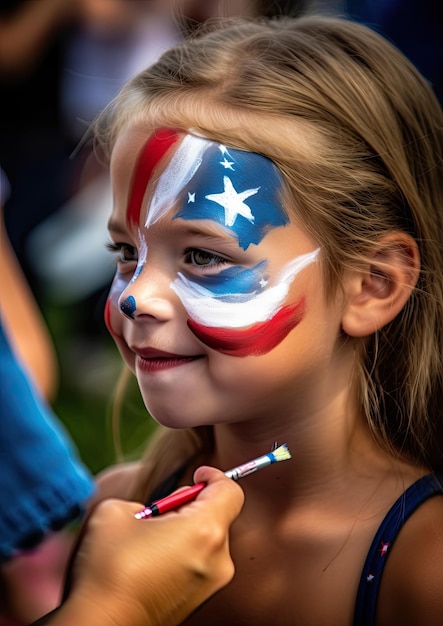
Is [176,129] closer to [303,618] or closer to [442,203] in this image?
[442,203]

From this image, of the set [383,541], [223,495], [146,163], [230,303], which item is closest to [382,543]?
[383,541]

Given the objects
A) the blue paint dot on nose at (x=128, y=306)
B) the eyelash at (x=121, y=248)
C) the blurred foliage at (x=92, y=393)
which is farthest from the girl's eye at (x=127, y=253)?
the blurred foliage at (x=92, y=393)

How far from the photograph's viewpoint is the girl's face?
119cm

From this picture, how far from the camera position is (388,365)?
138 cm

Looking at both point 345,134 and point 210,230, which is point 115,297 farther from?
point 345,134

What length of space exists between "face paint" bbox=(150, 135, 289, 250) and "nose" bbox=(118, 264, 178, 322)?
3.8 inches

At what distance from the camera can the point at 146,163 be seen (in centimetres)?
124

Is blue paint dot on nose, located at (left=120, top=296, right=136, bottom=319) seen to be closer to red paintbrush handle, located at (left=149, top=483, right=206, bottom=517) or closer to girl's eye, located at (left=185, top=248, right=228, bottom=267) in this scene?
girl's eye, located at (left=185, top=248, right=228, bottom=267)

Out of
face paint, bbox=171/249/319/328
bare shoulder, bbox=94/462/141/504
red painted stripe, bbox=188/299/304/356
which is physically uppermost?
face paint, bbox=171/249/319/328

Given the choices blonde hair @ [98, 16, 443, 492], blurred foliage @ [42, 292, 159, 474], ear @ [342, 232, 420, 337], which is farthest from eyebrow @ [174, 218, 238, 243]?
blurred foliage @ [42, 292, 159, 474]

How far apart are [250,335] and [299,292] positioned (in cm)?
10

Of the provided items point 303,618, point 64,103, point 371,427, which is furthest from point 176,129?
point 64,103

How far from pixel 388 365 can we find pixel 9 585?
34.8 inches

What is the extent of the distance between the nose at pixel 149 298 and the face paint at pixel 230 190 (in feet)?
0.32
